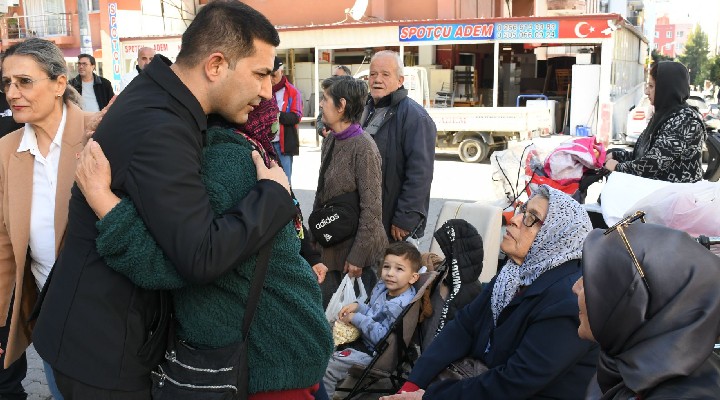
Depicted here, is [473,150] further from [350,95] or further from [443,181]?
[350,95]

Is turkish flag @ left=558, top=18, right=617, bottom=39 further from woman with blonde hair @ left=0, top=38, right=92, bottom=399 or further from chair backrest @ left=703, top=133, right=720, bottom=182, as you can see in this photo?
woman with blonde hair @ left=0, top=38, right=92, bottom=399

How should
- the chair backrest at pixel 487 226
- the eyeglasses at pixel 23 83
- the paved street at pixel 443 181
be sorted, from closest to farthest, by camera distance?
the eyeglasses at pixel 23 83, the chair backrest at pixel 487 226, the paved street at pixel 443 181

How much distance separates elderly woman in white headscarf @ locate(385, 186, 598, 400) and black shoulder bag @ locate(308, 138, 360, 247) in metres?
1.23

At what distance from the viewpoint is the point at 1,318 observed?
3.13m

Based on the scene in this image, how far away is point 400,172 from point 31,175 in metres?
2.53

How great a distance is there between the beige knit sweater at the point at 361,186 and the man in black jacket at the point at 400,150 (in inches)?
16.9

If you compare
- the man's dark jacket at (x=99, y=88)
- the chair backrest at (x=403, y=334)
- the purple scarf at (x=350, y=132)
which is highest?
the man's dark jacket at (x=99, y=88)

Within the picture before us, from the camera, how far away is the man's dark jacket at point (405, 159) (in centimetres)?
478

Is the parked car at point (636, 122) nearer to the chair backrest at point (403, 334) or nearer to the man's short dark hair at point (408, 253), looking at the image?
the man's short dark hair at point (408, 253)

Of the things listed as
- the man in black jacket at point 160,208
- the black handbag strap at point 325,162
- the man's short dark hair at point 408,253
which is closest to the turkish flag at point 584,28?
the black handbag strap at point 325,162

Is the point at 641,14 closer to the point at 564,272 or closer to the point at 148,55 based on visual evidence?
the point at 148,55

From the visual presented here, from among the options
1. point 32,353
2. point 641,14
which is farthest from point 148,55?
point 641,14

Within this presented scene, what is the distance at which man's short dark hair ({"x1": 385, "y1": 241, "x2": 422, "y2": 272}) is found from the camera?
4289mm

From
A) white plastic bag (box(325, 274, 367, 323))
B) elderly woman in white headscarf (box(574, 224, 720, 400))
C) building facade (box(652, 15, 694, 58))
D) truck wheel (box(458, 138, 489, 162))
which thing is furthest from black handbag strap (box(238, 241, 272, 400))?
building facade (box(652, 15, 694, 58))
